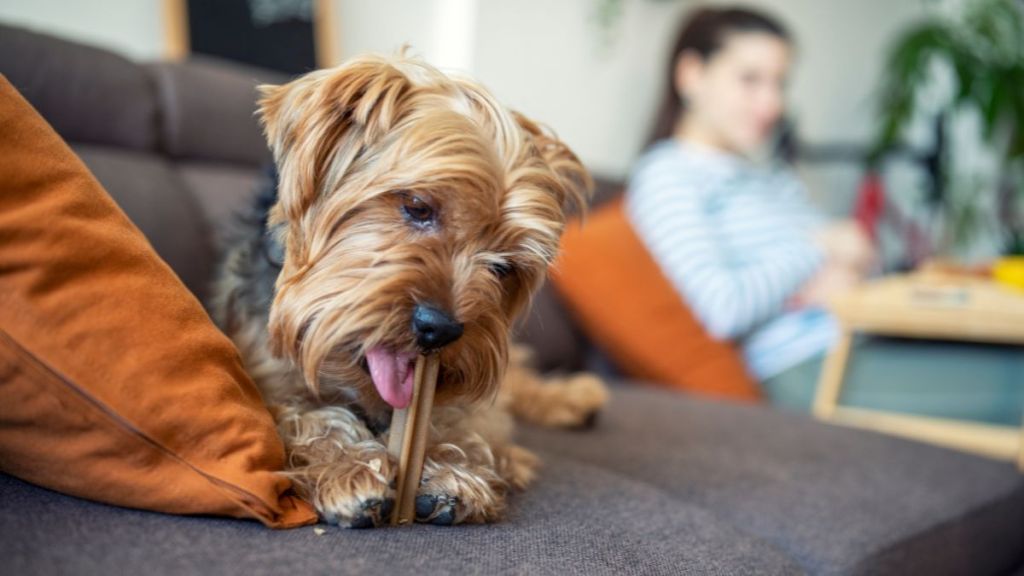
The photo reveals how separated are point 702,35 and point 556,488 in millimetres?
2189

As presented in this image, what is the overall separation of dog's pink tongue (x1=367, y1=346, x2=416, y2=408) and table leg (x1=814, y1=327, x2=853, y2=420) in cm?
159

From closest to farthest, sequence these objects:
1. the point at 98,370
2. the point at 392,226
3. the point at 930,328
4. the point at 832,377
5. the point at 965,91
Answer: the point at 98,370, the point at 392,226, the point at 930,328, the point at 832,377, the point at 965,91

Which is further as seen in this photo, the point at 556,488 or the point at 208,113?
the point at 208,113

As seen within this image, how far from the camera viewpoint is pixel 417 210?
1.09 metres

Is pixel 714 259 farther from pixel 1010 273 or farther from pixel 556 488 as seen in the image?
pixel 556 488

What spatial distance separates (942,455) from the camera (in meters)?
1.91

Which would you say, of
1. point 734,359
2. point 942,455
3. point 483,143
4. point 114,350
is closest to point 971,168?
point 734,359

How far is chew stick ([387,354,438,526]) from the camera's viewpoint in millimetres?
1033

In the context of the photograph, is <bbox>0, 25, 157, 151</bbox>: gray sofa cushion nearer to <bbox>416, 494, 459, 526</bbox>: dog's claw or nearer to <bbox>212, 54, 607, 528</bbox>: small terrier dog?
<bbox>212, 54, 607, 528</bbox>: small terrier dog

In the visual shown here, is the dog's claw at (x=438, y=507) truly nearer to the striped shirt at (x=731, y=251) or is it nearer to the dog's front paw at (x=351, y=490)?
the dog's front paw at (x=351, y=490)

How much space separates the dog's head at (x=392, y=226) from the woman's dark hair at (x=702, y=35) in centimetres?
205

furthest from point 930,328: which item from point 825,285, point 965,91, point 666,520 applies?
point 965,91

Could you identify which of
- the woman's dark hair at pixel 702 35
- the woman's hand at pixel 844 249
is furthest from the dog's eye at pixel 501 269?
the woman's dark hair at pixel 702 35

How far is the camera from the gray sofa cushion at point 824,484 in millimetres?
1396
